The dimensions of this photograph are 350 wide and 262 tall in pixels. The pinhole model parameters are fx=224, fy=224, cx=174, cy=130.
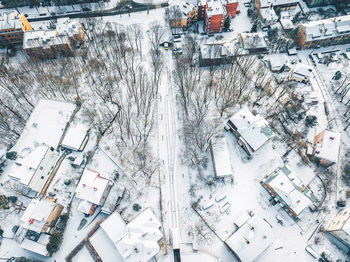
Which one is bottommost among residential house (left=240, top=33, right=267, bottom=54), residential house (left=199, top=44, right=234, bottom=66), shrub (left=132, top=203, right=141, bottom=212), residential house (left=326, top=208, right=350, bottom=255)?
residential house (left=326, top=208, right=350, bottom=255)

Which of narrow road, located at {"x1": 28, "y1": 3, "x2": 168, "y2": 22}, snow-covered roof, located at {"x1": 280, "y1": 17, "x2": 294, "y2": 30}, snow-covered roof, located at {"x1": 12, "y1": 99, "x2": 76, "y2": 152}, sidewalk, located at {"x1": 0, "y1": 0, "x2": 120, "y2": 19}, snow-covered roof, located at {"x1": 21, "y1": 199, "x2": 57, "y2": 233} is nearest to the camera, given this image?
snow-covered roof, located at {"x1": 21, "y1": 199, "x2": 57, "y2": 233}

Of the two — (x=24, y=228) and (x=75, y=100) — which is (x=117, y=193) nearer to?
(x=24, y=228)

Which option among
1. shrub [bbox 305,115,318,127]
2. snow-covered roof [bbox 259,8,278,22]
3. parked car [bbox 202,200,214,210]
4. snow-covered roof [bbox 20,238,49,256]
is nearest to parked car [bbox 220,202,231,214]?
parked car [bbox 202,200,214,210]

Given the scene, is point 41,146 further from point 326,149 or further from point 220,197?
point 326,149

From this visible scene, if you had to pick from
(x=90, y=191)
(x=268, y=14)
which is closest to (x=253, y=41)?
(x=268, y=14)

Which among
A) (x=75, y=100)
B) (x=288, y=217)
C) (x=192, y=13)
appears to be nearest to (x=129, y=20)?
(x=192, y=13)

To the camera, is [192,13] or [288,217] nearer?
[288,217]

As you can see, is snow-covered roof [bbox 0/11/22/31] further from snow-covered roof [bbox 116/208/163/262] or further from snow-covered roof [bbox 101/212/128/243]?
snow-covered roof [bbox 116/208/163/262]
